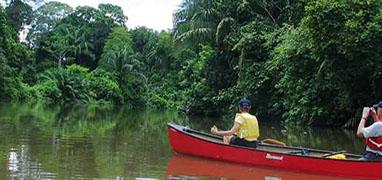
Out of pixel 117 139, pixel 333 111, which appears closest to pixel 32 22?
pixel 333 111

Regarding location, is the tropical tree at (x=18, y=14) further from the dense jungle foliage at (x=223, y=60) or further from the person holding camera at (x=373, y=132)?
the person holding camera at (x=373, y=132)

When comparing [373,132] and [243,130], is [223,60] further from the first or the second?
[373,132]

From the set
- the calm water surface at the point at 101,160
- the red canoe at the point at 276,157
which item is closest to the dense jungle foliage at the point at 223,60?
the calm water surface at the point at 101,160

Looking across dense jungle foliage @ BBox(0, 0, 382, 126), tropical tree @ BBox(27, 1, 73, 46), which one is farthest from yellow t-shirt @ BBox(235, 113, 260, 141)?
tropical tree @ BBox(27, 1, 73, 46)

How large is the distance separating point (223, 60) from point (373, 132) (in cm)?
2430

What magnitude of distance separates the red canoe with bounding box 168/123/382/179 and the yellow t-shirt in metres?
0.36

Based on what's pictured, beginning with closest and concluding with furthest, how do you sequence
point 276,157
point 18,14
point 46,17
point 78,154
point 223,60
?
point 276,157 < point 78,154 < point 223,60 < point 18,14 < point 46,17

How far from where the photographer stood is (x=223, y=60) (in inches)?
1307

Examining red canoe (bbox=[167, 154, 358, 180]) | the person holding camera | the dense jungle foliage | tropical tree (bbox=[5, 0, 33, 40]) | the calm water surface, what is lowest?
red canoe (bbox=[167, 154, 358, 180])

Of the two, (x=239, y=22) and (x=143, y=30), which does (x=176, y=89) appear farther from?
(x=239, y=22)

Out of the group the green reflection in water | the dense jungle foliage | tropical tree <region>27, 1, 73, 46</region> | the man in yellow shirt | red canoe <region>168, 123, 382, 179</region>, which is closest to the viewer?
the green reflection in water

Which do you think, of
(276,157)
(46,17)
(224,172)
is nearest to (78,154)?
(224,172)

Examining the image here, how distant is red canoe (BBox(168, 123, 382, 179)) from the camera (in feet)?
30.2

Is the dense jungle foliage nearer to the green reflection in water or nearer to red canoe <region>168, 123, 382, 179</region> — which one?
the green reflection in water
